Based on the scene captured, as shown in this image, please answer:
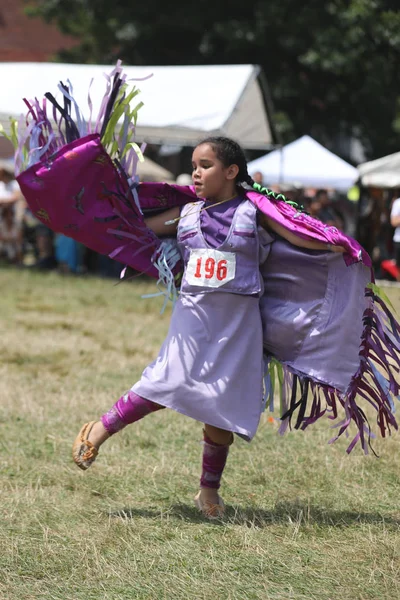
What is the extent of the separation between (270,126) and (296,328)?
32.6 feet

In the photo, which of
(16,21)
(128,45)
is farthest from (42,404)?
(16,21)

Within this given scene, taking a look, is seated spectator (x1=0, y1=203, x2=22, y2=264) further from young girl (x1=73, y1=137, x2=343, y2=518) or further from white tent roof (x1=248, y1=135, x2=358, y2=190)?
young girl (x1=73, y1=137, x2=343, y2=518)

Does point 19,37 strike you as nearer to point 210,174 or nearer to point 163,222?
point 163,222

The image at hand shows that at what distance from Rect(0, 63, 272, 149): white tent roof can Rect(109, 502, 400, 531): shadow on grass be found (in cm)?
823

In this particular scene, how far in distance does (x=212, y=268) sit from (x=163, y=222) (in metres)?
0.37

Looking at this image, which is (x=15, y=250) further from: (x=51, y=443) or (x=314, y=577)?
(x=314, y=577)

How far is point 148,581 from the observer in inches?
118

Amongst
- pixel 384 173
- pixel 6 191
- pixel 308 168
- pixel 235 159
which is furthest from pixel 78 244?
pixel 235 159

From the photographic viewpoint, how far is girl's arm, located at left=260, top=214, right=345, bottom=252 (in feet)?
12.3

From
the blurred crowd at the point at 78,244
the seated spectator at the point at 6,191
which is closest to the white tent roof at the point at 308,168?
the blurred crowd at the point at 78,244

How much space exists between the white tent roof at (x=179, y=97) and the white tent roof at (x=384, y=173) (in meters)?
1.95

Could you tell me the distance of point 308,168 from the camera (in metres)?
17.4

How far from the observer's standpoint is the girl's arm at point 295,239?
374cm

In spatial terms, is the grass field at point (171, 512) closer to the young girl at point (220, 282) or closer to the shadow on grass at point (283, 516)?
the shadow on grass at point (283, 516)
